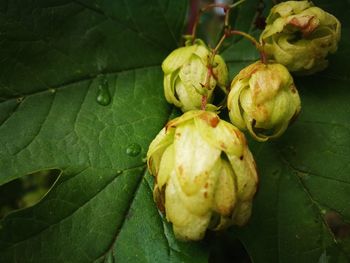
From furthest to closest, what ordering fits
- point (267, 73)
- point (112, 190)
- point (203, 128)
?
point (112, 190) < point (267, 73) < point (203, 128)

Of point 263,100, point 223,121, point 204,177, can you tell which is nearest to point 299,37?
point 263,100

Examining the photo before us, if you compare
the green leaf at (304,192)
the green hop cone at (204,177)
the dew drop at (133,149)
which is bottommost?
the green leaf at (304,192)

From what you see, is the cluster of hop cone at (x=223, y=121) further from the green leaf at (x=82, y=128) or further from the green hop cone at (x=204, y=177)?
the green leaf at (x=82, y=128)

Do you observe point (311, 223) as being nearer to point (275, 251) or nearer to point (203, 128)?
point (275, 251)

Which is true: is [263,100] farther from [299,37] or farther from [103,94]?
[103,94]

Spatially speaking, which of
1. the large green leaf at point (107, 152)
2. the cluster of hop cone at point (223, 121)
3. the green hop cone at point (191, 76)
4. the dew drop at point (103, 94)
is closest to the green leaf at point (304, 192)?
the large green leaf at point (107, 152)

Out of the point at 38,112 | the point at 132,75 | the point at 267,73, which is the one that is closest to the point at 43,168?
the point at 38,112
